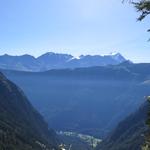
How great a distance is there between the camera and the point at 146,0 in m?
20.0

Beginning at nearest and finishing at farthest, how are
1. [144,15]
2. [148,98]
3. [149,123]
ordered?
[144,15] < [149,123] < [148,98]

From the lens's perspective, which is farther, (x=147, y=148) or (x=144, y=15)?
(x=147, y=148)

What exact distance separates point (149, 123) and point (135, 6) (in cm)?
581

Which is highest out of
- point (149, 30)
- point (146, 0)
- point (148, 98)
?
point (146, 0)

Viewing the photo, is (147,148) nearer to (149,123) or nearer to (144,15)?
(149,123)

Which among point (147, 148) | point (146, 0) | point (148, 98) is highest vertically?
point (146, 0)

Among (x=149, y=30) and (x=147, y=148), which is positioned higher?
(x=149, y=30)

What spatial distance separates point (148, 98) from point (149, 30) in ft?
14.5

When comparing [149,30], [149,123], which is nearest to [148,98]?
[149,123]

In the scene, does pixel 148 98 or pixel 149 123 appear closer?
pixel 149 123

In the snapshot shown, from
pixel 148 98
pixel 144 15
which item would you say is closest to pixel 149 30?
pixel 144 15

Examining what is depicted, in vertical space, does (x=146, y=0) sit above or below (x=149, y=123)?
above

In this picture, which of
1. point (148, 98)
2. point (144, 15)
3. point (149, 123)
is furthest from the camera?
point (148, 98)

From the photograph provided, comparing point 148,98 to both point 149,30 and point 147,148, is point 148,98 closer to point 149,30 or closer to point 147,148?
point 147,148
